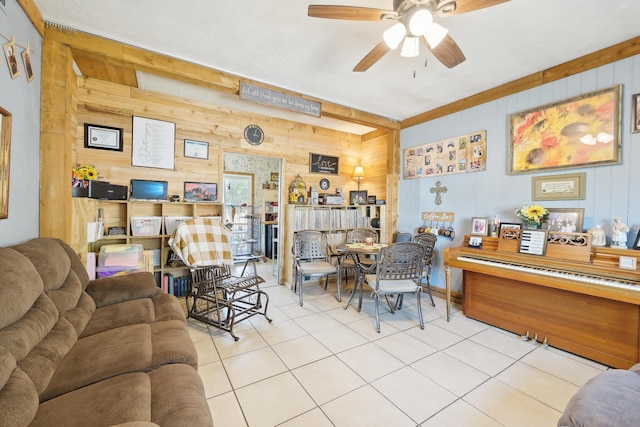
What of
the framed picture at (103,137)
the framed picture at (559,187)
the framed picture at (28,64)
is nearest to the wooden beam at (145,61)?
the framed picture at (28,64)

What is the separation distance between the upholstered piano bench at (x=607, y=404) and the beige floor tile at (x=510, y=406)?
66 centimetres

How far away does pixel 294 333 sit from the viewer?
2535 mm

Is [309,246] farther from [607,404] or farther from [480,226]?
[607,404]

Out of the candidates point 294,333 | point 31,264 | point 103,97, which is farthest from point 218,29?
point 294,333

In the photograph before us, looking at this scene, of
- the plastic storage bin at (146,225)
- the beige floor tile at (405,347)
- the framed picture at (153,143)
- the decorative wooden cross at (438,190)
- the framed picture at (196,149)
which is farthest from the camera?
the decorative wooden cross at (438,190)

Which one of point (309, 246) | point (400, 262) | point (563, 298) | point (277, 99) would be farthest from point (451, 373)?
point (277, 99)

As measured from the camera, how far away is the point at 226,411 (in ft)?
5.10

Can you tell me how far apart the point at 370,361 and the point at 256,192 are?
16.5 feet

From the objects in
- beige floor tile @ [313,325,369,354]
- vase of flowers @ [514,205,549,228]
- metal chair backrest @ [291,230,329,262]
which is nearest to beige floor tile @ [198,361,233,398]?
beige floor tile @ [313,325,369,354]

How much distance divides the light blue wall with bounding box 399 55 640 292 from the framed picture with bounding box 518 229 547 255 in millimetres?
441

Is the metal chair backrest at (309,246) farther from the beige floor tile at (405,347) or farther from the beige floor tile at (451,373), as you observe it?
the beige floor tile at (451,373)

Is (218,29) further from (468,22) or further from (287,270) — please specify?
(287,270)

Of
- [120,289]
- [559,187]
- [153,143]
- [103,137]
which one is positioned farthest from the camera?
[153,143]

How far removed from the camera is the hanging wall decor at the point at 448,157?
3.34 m
